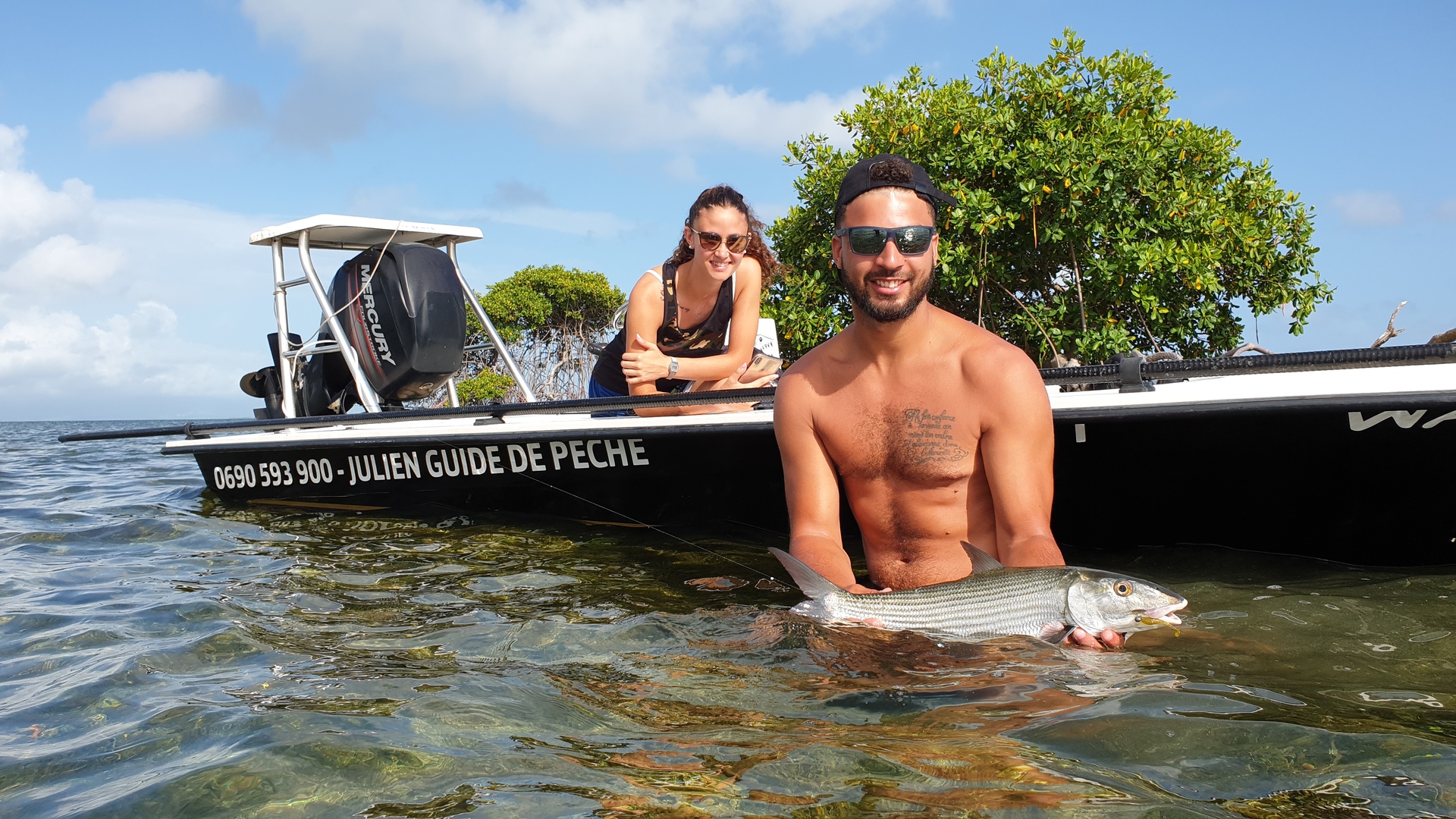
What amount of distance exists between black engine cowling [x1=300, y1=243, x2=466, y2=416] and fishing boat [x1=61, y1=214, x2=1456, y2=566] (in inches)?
0.8

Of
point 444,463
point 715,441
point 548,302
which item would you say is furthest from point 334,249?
point 548,302

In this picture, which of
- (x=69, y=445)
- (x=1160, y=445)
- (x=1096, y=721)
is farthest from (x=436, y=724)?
(x=69, y=445)

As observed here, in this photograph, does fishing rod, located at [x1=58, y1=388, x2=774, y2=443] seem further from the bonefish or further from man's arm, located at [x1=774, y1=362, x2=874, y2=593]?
the bonefish

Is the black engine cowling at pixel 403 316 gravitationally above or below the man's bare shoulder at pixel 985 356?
above

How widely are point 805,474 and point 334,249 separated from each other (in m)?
6.87

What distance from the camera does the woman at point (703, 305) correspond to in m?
5.71

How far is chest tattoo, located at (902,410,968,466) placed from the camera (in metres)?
3.68

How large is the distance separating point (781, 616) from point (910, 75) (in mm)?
11325

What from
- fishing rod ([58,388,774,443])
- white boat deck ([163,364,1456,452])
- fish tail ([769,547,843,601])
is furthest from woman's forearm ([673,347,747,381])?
fish tail ([769,547,843,601])

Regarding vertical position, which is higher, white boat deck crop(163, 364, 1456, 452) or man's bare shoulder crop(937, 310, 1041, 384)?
man's bare shoulder crop(937, 310, 1041, 384)

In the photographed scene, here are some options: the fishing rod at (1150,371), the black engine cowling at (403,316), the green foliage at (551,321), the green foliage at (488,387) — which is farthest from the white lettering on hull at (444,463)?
the green foliage at (551,321)

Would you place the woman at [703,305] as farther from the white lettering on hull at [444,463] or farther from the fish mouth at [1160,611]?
the fish mouth at [1160,611]

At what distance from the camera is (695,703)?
2.85 m

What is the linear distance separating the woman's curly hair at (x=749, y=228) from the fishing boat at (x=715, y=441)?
1060 mm
